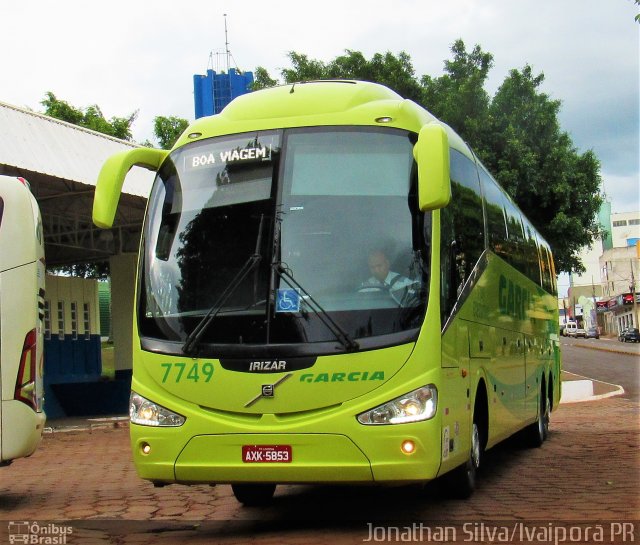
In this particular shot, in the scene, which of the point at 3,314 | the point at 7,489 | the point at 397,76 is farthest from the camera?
the point at 397,76

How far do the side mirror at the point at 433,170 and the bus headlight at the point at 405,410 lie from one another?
4.23 ft

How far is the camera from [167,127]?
4394 centimetres

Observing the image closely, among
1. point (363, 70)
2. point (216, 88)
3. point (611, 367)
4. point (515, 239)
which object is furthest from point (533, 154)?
point (216, 88)

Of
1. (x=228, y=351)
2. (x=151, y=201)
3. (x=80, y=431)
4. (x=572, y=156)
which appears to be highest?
(x=572, y=156)

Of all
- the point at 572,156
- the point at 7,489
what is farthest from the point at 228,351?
the point at 572,156

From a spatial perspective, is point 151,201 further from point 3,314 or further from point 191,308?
point 3,314

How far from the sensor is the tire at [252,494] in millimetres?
8578

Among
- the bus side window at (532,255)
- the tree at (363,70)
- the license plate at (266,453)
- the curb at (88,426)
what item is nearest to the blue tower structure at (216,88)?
the tree at (363,70)

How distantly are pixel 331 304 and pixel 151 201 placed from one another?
1850 millimetres

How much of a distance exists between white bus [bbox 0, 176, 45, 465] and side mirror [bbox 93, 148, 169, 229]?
140 cm

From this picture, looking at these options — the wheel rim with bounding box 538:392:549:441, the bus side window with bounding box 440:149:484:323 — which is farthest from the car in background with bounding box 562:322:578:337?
the bus side window with bounding box 440:149:484:323

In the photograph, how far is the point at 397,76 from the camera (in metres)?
29.0

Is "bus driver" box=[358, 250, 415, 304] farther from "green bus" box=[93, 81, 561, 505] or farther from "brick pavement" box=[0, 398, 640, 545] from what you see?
"brick pavement" box=[0, 398, 640, 545]

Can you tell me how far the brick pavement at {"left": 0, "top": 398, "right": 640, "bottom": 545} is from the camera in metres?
7.40
